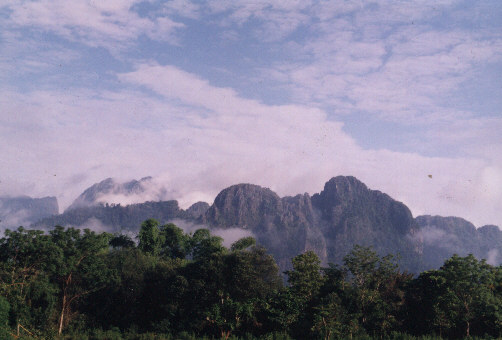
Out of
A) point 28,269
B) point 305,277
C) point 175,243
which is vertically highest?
point 28,269

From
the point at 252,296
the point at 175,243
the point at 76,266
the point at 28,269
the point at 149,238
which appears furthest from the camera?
the point at 175,243

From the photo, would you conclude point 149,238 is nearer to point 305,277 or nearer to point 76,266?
point 76,266

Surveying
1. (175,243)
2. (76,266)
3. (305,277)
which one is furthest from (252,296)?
(175,243)

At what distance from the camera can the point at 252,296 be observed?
31.0 m

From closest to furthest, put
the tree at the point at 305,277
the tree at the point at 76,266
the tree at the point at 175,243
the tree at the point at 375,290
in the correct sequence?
the tree at the point at 375,290
the tree at the point at 305,277
the tree at the point at 76,266
the tree at the point at 175,243

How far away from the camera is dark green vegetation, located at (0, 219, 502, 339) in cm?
2808

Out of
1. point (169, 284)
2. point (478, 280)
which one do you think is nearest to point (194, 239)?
point (169, 284)

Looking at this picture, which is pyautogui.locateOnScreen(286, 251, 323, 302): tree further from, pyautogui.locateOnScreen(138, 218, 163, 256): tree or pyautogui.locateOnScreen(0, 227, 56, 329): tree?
pyautogui.locateOnScreen(138, 218, 163, 256): tree

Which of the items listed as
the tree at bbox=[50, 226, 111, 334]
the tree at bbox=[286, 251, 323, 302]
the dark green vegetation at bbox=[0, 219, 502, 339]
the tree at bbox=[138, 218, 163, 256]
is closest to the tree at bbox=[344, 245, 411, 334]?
the dark green vegetation at bbox=[0, 219, 502, 339]

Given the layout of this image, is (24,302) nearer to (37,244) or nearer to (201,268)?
(37,244)

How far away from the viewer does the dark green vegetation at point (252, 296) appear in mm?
28078

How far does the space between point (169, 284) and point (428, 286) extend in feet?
76.9

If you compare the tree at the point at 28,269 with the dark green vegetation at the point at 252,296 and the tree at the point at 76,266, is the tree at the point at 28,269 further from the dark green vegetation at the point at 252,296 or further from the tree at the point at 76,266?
the tree at the point at 76,266

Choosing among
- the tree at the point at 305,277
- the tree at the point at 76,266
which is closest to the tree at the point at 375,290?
the tree at the point at 305,277
